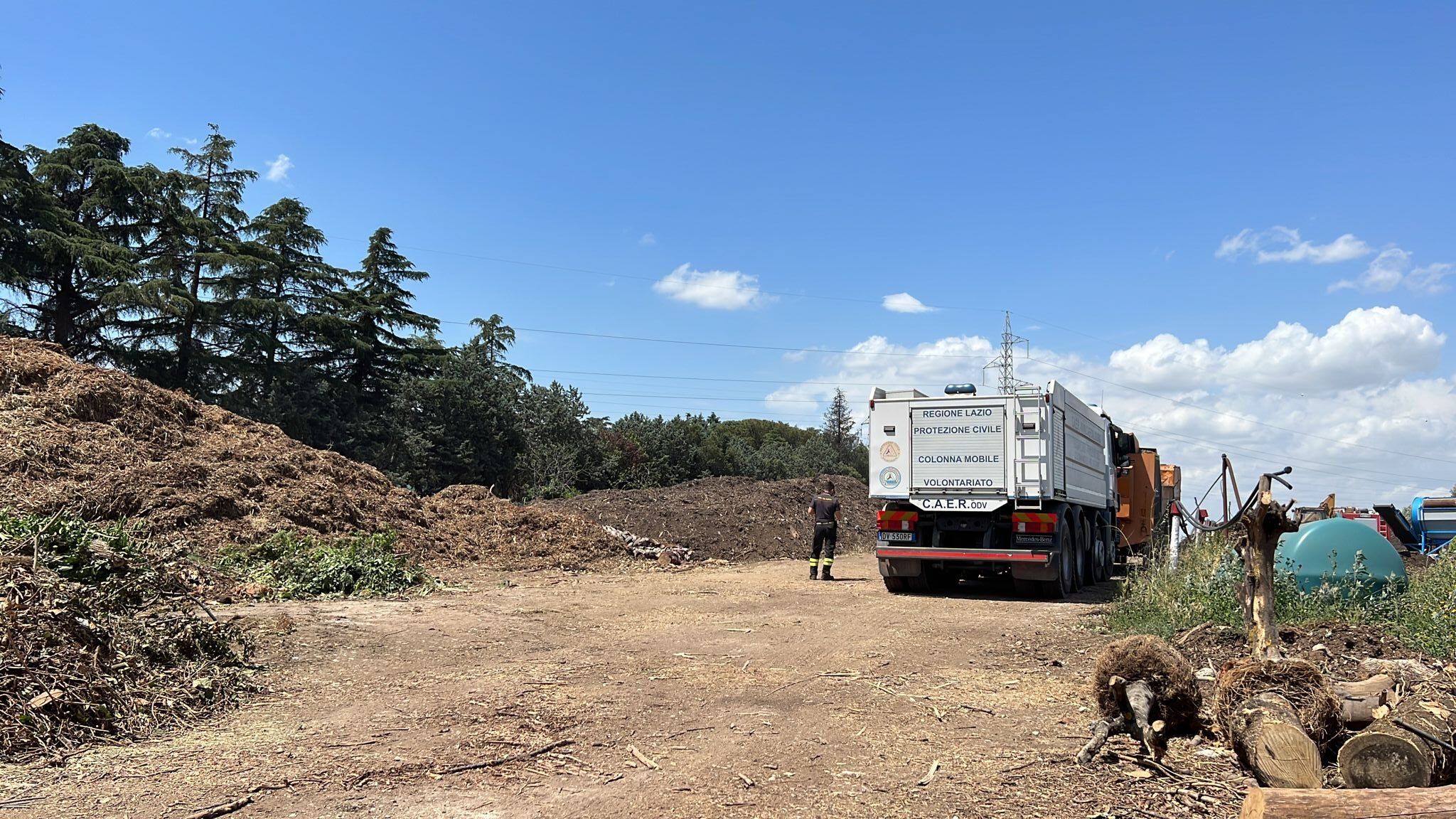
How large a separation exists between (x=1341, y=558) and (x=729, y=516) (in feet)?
56.2

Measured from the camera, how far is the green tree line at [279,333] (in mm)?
33750

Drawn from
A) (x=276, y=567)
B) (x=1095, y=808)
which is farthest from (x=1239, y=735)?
(x=276, y=567)

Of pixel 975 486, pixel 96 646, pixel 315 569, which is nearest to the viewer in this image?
pixel 96 646

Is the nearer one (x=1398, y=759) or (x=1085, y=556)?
(x=1398, y=759)

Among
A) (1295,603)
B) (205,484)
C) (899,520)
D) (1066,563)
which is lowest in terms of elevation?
(1295,603)

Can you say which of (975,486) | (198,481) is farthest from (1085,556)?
(198,481)

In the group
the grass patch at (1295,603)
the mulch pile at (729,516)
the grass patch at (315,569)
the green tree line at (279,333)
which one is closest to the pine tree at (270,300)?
the green tree line at (279,333)

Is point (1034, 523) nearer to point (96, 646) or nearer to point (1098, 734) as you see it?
point (1098, 734)

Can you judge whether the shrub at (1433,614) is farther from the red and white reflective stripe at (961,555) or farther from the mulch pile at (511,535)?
the mulch pile at (511,535)

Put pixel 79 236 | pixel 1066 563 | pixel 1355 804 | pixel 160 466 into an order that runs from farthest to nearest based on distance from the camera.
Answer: pixel 79 236, pixel 160 466, pixel 1066 563, pixel 1355 804

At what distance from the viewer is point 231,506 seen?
14.6m

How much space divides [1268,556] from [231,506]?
46.1 feet

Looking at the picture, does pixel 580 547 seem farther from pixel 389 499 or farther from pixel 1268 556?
pixel 1268 556

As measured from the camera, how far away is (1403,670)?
22.3ft
